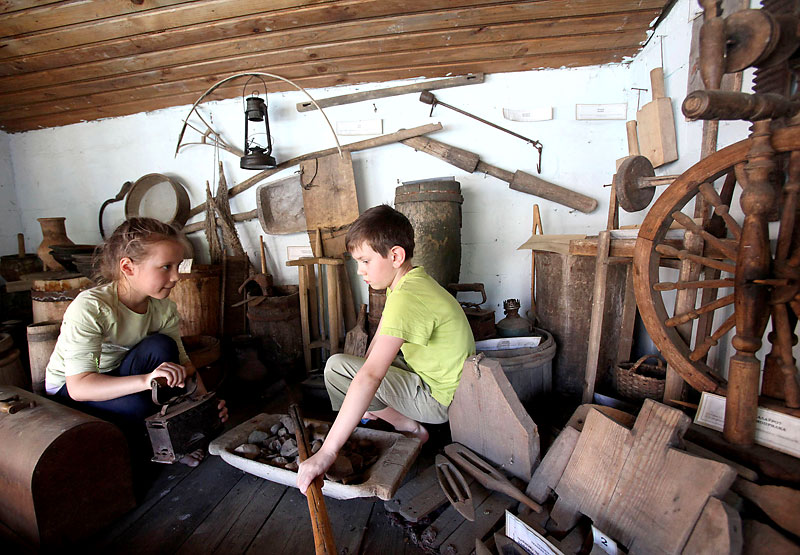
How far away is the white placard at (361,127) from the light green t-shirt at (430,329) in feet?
6.03

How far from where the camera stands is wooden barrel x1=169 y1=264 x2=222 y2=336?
9.78 ft

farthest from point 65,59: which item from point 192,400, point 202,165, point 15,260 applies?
point 192,400

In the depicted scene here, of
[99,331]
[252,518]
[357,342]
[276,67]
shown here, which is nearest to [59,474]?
[99,331]

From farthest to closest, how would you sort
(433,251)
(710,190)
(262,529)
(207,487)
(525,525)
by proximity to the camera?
(433,251), (207,487), (262,529), (710,190), (525,525)

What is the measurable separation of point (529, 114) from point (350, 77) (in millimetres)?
1446

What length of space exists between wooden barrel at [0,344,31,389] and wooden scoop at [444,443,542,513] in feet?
8.69

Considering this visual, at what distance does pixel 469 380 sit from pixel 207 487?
128 centimetres

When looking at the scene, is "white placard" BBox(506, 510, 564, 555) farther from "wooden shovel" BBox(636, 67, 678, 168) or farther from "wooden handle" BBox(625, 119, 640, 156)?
"wooden handle" BBox(625, 119, 640, 156)

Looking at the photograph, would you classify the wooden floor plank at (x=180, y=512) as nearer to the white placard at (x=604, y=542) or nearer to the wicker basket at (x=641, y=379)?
the white placard at (x=604, y=542)

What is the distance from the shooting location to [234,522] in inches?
58.3

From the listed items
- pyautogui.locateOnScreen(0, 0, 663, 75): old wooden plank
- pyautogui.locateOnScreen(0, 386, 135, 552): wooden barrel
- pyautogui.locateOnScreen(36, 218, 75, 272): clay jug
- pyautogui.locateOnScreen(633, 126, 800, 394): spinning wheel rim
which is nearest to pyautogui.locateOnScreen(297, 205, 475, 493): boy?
pyautogui.locateOnScreen(633, 126, 800, 394): spinning wheel rim

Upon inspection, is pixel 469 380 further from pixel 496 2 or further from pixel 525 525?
pixel 496 2

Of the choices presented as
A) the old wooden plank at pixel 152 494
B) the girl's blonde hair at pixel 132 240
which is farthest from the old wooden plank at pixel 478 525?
the girl's blonde hair at pixel 132 240

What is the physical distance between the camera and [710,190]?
1333mm
